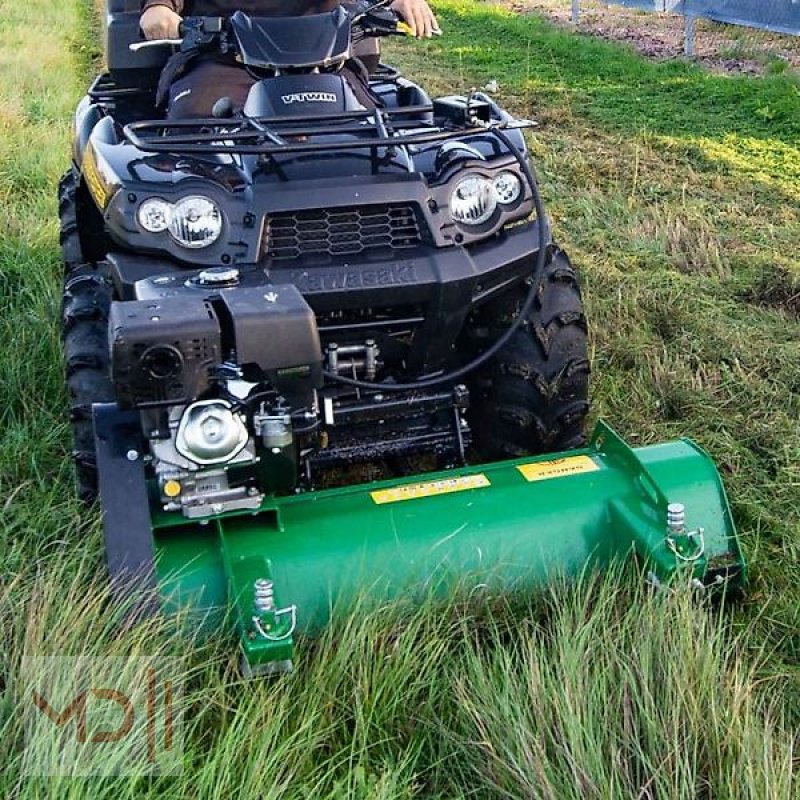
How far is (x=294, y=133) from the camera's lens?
3094 millimetres

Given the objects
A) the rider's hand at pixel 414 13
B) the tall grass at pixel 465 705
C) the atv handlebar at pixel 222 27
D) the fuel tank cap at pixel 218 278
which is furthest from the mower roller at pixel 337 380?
the rider's hand at pixel 414 13

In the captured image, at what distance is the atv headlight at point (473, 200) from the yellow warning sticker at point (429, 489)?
69cm

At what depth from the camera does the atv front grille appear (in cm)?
292

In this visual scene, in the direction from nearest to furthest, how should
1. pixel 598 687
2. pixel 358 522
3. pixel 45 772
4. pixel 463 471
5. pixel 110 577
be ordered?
1. pixel 45 772
2. pixel 598 687
3. pixel 110 577
4. pixel 358 522
5. pixel 463 471

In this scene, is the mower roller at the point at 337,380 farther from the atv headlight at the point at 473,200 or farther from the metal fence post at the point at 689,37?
the metal fence post at the point at 689,37

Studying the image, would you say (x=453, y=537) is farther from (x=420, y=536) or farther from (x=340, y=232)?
(x=340, y=232)

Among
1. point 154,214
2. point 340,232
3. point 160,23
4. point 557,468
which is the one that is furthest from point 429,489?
point 160,23

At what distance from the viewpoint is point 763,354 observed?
419cm

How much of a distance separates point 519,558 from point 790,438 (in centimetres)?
127

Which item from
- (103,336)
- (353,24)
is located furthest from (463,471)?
(353,24)

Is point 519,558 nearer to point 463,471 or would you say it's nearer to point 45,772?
point 463,471

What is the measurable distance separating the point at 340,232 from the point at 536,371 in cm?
75

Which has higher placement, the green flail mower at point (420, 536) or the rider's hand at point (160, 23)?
the rider's hand at point (160, 23)

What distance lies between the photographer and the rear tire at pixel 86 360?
3059mm
